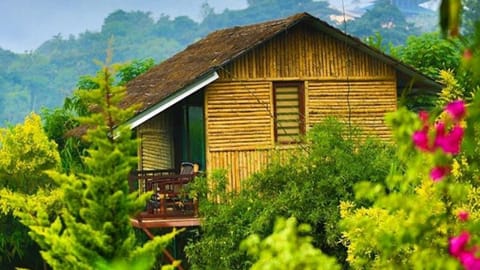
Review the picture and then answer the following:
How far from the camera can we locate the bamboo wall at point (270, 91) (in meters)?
18.0

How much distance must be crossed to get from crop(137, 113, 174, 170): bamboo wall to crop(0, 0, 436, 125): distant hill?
74.9 metres

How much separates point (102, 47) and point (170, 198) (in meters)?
108

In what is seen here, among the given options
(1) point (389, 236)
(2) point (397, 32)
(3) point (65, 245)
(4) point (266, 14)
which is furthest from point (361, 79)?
(4) point (266, 14)

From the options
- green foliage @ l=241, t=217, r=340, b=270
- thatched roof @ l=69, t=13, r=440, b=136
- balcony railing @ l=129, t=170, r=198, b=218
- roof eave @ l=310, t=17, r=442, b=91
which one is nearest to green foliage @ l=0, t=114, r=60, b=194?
thatched roof @ l=69, t=13, r=440, b=136

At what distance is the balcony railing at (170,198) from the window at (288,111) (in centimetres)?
200

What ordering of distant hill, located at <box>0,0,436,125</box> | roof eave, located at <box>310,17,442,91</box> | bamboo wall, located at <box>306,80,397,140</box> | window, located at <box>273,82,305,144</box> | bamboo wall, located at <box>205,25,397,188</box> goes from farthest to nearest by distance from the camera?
distant hill, located at <box>0,0,436,125</box> → bamboo wall, located at <box>306,80,397,140</box> → window, located at <box>273,82,305,144</box> → roof eave, located at <box>310,17,442,91</box> → bamboo wall, located at <box>205,25,397,188</box>

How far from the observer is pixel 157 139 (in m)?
20.5

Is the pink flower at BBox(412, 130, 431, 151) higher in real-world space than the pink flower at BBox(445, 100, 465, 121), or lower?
lower

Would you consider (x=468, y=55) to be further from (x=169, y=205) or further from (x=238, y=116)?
(x=238, y=116)

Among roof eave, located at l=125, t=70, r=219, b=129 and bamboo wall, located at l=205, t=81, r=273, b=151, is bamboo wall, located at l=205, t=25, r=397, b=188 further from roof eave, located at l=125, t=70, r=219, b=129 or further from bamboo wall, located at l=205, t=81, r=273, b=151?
roof eave, located at l=125, t=70, r=219, b=129

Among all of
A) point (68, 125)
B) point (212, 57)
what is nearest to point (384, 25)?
point (68, 125)

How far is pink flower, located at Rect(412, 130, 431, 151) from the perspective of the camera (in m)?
4.42

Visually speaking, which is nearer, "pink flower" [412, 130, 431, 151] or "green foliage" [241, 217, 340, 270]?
"pink flower" [412, 130, 431, 151]

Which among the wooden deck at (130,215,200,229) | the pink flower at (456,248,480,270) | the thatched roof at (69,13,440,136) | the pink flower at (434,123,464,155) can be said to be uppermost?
the thatched roof at (69,13,440,136)
